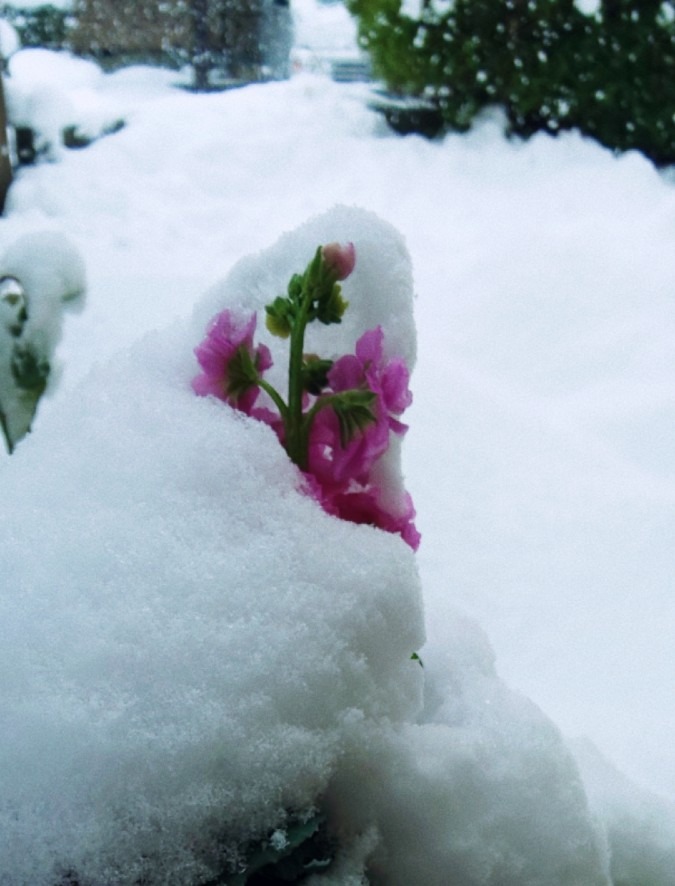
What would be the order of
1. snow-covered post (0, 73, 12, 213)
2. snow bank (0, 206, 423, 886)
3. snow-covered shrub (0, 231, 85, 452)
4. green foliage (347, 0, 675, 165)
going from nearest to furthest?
snow bank (0, 206, 423, 886) → snow-covered shrub (0, 231, 85, 452) → snow-covered post (0, 73, 12, 213) → green foliage (347, 0, 675, 165)

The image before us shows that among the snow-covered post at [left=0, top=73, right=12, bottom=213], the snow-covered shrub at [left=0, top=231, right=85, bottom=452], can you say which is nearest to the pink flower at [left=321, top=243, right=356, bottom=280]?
the snow-covered shrub at [left=0, top=231, right=85, bottom=452]

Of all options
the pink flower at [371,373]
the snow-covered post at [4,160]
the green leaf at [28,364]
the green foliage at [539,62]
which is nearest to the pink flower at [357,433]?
the pink flower at [371,373]

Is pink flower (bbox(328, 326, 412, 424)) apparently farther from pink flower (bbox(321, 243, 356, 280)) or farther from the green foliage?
the green foliage

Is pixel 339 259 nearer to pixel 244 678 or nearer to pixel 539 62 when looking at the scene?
pixel 244 678

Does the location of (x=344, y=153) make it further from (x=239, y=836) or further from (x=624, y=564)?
(x=239, y=836)

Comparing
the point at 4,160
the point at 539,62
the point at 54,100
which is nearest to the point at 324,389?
the point at 4,160
